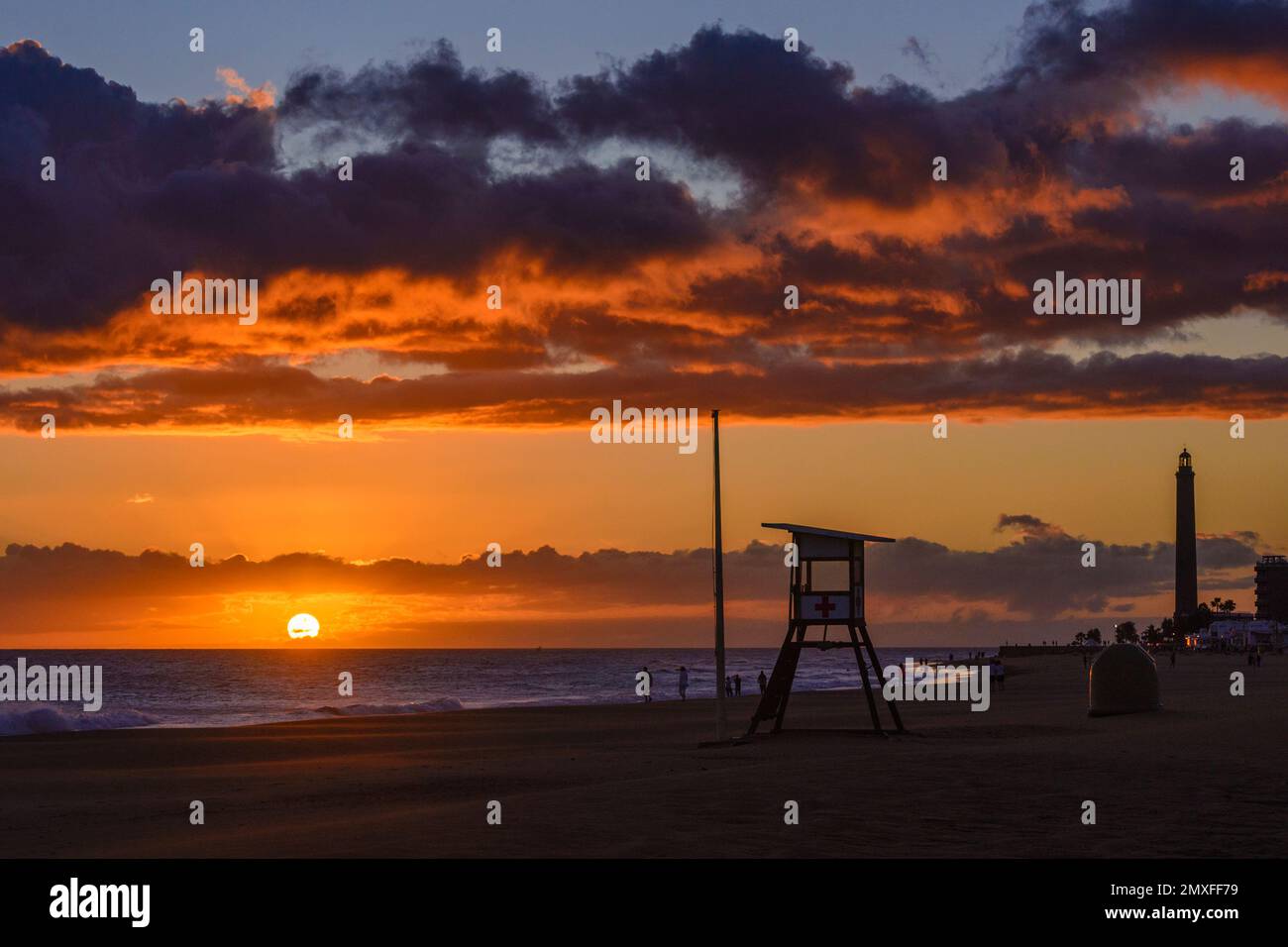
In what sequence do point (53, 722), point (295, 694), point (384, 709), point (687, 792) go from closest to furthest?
point (687, 792) < point (53, 722) < point (384, 709) < point (295, 694)

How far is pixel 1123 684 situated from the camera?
4012 centimetres

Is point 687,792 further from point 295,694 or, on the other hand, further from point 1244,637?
point 1244,637

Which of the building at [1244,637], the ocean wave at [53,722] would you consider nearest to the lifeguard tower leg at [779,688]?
the ocean wave at [53,722]

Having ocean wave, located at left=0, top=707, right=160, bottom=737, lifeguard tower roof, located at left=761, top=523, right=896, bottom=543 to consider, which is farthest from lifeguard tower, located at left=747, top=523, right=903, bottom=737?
ocean wave, located at left=0, top=707, right=160, bottom=737

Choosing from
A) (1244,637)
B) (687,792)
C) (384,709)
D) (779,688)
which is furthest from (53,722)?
(1244,637)

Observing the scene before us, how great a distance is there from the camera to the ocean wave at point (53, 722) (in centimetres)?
5506

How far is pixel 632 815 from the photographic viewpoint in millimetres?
18672

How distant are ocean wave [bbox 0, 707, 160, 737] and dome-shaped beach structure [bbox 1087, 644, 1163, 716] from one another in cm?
3985

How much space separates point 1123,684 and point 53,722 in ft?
142

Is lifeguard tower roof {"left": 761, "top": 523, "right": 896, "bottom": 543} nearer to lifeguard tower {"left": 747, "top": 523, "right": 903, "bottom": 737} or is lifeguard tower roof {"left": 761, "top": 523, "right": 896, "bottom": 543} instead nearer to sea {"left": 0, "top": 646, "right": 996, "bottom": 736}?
lifeguard tower {"left": 747, "top": 523, "right": 903, "bottom": 737}

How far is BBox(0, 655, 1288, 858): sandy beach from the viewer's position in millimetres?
16609

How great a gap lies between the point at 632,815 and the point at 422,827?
294 centimetres

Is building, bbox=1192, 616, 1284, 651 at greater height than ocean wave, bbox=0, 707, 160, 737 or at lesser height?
lesser

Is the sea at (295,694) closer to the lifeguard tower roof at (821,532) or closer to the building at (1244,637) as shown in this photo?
the lifeguard tower roof at (821,532)
